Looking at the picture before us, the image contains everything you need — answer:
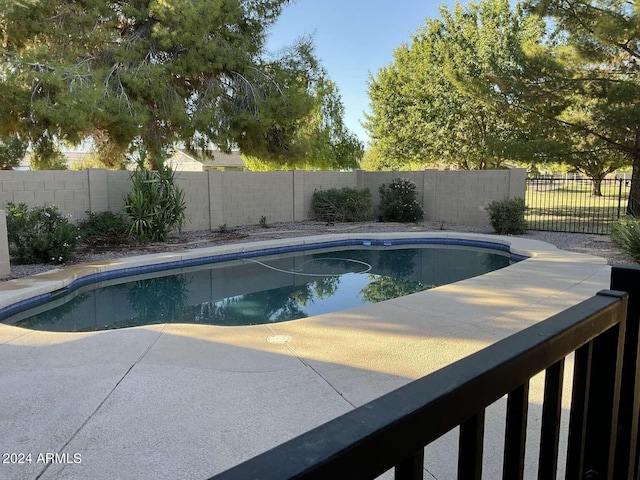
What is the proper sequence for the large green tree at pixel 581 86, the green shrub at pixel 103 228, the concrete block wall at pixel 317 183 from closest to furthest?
1. the green shrub at pixel 103 228
2. the large green tree at pixel 581 86
3. the concrete block wall at pixel 317 183

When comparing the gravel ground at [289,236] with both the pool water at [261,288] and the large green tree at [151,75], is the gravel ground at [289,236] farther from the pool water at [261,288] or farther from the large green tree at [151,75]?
the large green tree at [151,75]

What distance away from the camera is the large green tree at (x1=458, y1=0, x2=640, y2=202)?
12.2m

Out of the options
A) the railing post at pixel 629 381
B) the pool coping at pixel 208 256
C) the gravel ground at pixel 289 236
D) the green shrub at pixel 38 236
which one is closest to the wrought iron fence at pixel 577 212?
the gravel ground at pixel 289 236

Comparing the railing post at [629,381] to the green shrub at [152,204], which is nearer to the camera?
the railing post at [629,381]

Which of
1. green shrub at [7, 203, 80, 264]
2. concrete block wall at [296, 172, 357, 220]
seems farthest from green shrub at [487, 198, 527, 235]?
green shrub at [7, 203, 80, 264]

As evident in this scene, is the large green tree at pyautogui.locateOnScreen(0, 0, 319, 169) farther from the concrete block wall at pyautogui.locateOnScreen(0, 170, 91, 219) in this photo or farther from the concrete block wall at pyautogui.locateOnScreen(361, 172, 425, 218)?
the concrete block wall at pyautogui.locateOnScreen(361, 172, 425, 218)

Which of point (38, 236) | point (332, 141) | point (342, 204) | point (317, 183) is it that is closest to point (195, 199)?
point (317, 183)

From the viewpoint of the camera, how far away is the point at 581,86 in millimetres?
13180

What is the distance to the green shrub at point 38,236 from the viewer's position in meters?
8.69

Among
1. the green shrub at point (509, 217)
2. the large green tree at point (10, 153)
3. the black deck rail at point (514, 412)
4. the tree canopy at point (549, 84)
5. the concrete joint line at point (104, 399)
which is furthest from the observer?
the large green tree at point (10, 153)

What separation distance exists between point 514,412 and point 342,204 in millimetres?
15135

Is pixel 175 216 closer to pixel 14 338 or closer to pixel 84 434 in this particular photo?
pixel 14 338

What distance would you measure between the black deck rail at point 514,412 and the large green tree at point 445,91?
20.2 m

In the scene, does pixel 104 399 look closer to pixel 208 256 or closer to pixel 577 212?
pixel 208 256
